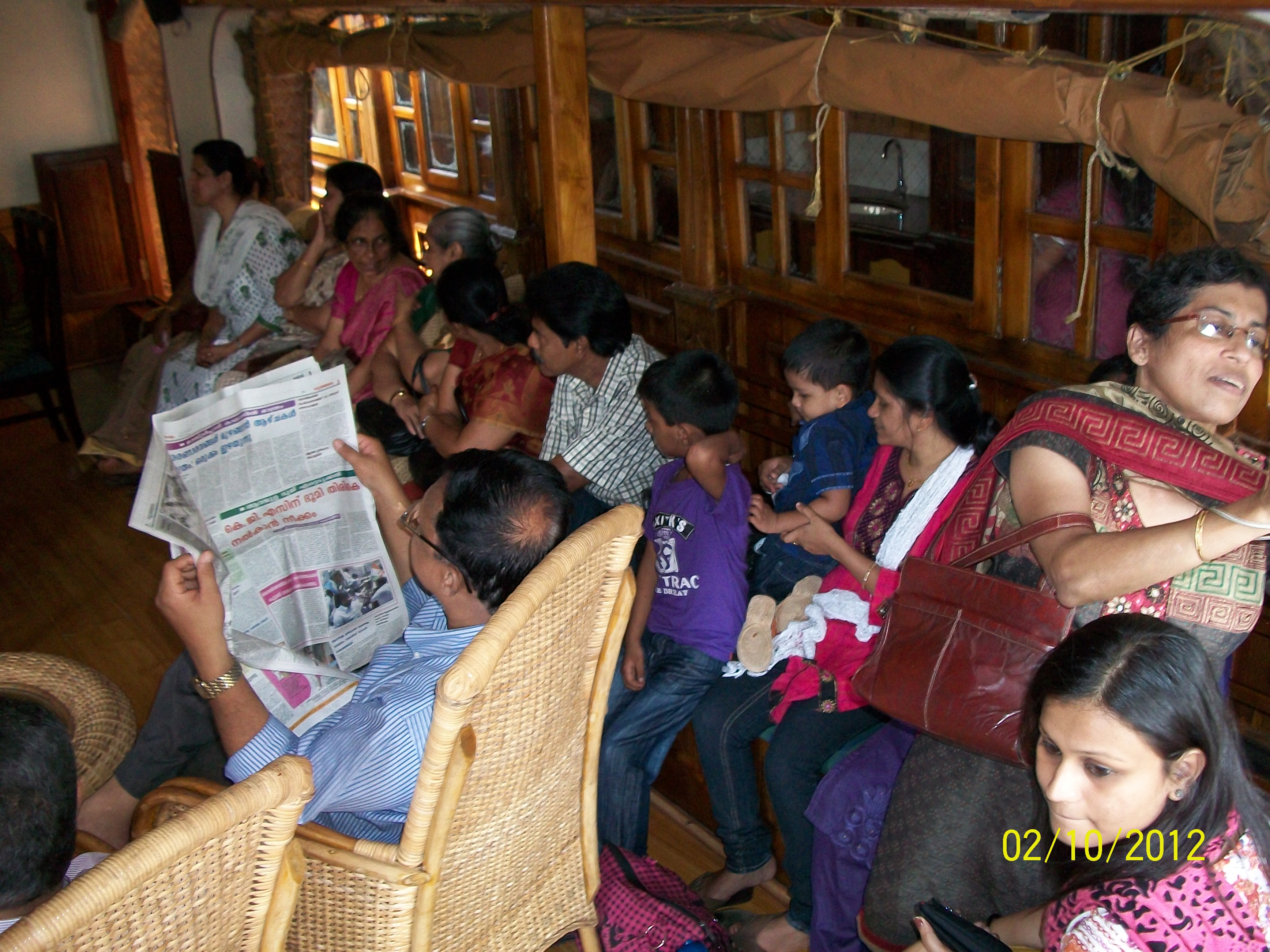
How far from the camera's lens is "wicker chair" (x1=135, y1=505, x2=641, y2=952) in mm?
1386

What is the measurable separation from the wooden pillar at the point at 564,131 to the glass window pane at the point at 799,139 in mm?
702

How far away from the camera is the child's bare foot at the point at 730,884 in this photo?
2328 mm

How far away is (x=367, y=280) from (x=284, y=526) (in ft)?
6.76

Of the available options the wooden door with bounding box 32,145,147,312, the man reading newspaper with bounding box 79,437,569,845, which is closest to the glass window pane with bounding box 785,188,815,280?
the man reading newspaper with bounding box 79,437,569,845

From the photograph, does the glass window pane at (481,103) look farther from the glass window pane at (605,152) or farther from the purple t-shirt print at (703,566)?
the purple t-shirt print at (703,566)

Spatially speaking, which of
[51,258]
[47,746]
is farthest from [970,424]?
[51,258]

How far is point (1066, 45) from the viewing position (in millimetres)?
2561

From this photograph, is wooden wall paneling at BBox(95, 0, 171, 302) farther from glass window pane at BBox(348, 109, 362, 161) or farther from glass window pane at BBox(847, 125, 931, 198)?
glass window pane at BBox(847, 125, 931, 198)

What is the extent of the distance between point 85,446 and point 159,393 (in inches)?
14.7

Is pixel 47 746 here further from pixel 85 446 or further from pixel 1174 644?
pixel 85 446

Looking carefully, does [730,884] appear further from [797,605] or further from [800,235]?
[800,235]

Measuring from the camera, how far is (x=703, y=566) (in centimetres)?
235

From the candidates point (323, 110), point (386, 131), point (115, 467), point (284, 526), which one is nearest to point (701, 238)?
point (284, 526)

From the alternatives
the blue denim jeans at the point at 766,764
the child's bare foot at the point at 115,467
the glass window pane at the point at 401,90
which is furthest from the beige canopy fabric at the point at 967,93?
the glass window pane at the point at 401,90
